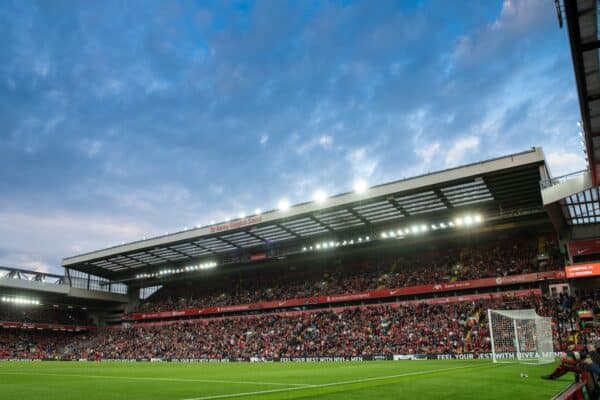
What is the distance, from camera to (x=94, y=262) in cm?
6081

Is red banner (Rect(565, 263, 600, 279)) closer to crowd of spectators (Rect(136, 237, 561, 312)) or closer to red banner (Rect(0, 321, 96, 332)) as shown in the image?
crowd of spectators (Rect(136, 237, 561, 312))

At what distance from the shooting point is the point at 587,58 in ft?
52.3

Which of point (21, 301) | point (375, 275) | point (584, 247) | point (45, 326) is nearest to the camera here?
point (584, 247)

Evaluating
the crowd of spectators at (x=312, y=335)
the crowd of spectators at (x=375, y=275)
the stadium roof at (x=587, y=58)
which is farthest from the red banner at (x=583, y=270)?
the stadium roof at (x=587, y=58)

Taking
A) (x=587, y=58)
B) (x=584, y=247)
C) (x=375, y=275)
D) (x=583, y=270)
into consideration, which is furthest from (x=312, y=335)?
(x=587, y=58)

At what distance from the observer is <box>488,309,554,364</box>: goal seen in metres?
23.2

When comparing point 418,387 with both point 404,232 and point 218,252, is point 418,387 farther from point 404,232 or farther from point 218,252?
point 218,252

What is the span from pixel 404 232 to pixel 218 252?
2344cm

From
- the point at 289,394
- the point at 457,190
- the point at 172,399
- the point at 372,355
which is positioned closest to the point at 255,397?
the point at 289,394

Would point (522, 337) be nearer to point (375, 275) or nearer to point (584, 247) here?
point (584, 247)

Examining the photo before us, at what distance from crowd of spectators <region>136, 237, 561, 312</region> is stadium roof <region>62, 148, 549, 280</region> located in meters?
4.86

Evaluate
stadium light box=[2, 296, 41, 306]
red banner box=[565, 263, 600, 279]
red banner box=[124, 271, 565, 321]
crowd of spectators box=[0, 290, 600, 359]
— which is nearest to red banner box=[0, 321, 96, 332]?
crowd of spectators box=[0, 290, 600, 359]

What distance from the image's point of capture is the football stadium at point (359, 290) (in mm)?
21156

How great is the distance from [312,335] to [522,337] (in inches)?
857
